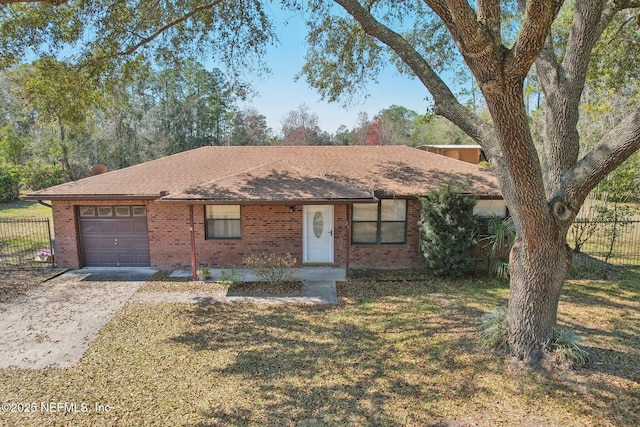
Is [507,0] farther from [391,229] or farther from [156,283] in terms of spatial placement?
[156,283]

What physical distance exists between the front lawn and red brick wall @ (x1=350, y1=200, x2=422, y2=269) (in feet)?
10.4

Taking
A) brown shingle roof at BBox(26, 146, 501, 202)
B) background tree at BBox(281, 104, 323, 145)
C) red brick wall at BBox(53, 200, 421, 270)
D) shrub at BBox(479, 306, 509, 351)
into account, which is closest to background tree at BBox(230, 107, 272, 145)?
background tree at BBox(281, 104, 323, 145)

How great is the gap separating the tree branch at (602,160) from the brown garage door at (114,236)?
10.5m

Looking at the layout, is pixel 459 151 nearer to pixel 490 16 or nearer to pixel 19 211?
pixel 490 16

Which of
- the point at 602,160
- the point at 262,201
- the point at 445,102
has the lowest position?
the point at 262,201

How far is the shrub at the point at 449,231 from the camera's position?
32.4ft

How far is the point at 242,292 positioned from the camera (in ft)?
30.0

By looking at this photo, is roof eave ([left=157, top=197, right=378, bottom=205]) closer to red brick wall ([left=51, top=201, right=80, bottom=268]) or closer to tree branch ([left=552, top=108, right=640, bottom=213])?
red brick wall ([left=51, top=201, right=80, bottom=268])

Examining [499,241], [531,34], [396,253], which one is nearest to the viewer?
[531,34]

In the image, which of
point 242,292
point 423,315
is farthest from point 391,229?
point 242,292

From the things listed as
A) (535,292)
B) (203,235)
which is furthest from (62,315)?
(535,292)

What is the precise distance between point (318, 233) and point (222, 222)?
2905 millimetres

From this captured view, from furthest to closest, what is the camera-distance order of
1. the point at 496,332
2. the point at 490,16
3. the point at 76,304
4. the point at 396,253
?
the point at 396,253 < the point at 76,304 < the point at 496,332 < the point at 490,16

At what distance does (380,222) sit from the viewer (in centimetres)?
1121
